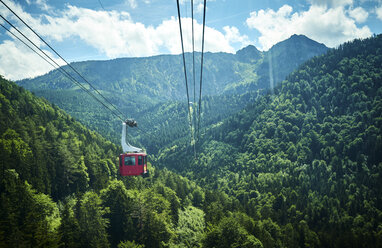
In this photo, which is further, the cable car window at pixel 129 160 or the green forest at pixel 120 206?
the green forest at pixel 120 206

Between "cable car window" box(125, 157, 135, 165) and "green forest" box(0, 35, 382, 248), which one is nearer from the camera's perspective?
"cable car window" box(125, 157, 135, 165)

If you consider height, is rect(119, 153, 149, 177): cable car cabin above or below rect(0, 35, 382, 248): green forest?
above

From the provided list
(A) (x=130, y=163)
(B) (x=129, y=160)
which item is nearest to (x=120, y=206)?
(A) (x=130, y=163)

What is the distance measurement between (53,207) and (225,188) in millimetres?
129039

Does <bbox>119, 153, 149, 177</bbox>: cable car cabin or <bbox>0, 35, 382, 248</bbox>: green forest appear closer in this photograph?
<bbox>119, 153, 149, 177</bbox>: cable car cabin

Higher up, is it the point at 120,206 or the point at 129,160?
the point at 129,160

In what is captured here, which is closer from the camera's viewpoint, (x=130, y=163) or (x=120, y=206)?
(x=130, y=163)

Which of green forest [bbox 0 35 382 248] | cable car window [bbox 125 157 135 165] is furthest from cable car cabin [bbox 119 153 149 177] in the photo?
green forest [bbox 0 35 382 248]

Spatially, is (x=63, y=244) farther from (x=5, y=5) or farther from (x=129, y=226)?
(x=5, y=5)

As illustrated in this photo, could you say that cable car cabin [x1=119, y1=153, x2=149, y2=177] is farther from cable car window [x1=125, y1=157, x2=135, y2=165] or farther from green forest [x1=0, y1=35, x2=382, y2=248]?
green forest [x1=0, y1=35, x2=382, y2=248]

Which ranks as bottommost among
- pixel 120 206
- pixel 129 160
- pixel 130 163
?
pixel 120 206

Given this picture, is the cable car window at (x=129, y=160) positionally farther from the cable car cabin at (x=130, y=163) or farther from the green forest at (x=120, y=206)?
the green forest at (x=120, y=206)

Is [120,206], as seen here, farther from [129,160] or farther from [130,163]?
[129,160]

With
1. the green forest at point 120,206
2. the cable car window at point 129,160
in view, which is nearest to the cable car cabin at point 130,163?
the cable car window at point 129,160
